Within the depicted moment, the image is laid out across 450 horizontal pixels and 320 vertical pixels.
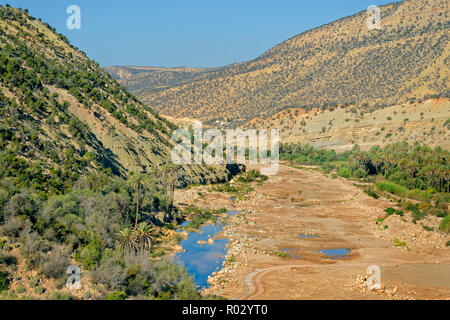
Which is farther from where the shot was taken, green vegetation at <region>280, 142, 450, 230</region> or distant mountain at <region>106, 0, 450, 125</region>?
distant mountain at <region>106, 0, 450, 125</region>

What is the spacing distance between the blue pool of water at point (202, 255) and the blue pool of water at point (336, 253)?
8338 millimetres

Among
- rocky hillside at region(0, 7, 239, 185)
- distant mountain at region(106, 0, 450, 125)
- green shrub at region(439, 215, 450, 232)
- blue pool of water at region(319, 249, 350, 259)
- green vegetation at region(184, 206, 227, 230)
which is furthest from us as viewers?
distant mountain at region(106, 0, 450, 125)

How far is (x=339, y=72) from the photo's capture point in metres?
142

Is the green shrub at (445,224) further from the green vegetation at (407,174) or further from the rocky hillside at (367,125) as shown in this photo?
the rocky hillside at (367,125)

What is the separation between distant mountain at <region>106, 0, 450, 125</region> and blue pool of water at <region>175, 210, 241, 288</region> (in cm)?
8252

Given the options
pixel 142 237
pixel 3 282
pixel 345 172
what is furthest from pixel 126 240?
pixel 345 172

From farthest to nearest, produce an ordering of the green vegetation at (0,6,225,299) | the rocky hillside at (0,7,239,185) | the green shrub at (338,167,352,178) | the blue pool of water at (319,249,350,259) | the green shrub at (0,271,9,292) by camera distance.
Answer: the green shrub at (338,167,352,178), the rocky hillside at (0,7,239,185), the blue pool of water at (319,249,350,259), the green vegetation at (0,6,225,299), the green shrub at (0,271,9,292)

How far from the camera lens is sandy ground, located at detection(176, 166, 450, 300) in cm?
2792

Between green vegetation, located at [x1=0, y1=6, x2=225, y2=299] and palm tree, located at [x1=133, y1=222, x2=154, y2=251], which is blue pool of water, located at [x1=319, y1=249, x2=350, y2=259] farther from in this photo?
palm tree, located at [x1=133, y1=222, x2=154, y2=251]

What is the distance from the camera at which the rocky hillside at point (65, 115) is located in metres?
40.5

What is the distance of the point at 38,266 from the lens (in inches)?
858

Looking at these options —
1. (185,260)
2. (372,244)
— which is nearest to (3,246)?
(185,260)

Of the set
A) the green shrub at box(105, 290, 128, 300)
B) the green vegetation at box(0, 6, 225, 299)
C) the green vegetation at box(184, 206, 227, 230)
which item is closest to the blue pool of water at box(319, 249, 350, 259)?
the green vegetation at box(184, 206, 227, 230)
